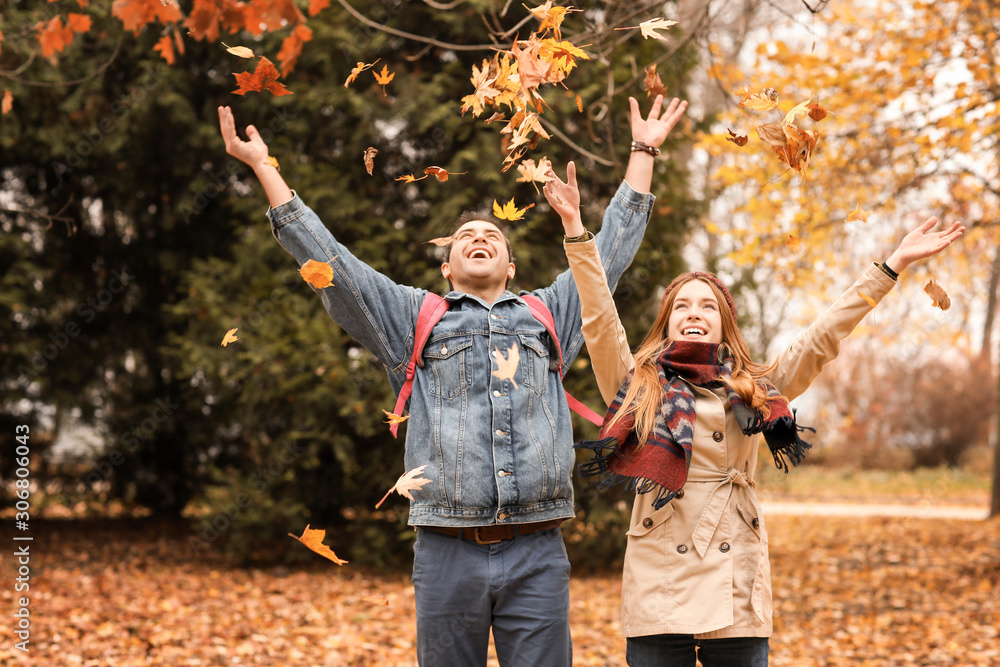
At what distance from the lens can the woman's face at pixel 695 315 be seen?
2.56 metres

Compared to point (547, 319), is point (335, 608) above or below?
below

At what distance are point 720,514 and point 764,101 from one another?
4.77 feet

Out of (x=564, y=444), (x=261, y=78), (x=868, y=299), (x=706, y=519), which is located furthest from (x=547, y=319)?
(x=261, y=78)

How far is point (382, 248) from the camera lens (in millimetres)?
6410

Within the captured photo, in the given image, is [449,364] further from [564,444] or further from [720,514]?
[720,514]

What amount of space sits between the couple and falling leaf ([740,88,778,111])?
2.21 ft

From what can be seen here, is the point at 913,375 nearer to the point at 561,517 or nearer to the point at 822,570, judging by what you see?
the point at 822,570

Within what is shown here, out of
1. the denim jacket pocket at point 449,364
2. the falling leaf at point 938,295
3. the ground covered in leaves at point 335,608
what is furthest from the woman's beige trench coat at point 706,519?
the ground covered in leaves at point 335,608

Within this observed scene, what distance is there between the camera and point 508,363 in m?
2.49

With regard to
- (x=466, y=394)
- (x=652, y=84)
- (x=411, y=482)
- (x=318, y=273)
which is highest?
(x=652, y=84)

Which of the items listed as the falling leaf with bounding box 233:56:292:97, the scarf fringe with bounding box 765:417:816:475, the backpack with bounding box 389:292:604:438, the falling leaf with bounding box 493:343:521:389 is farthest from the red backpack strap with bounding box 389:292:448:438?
the scarf fringe with bounding box 765:417:816:475

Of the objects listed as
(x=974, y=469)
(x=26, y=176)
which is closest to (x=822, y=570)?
(x=26, y=176)

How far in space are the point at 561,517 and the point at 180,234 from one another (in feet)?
21.5

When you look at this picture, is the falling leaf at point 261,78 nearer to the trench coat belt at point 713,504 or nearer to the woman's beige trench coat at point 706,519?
the woman's beige trench coat at point 706,519
